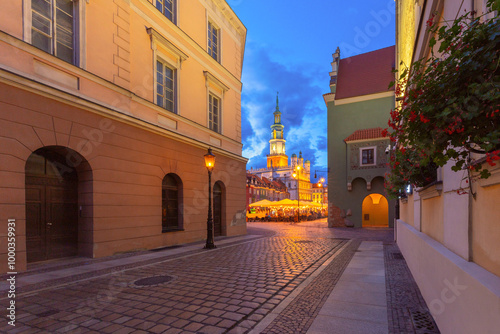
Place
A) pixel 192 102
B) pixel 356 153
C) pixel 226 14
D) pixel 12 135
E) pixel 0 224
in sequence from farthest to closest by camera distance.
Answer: pixel 356 153 → pixel 226 14 → pixel 192 102 → pixel 12 135 → pixel 0 224

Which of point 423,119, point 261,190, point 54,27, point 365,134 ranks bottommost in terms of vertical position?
point 261,190

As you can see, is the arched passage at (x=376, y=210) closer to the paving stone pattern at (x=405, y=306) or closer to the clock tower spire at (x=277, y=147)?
the paving stone pattern at (x=405, y=306)

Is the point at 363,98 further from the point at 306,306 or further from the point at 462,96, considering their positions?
the point at 462,96

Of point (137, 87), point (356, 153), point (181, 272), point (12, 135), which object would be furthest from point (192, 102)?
point (356, 153)

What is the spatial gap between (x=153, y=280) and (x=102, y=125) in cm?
563

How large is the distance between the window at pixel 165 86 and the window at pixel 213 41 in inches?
156

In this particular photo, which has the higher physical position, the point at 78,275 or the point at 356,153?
the point at 356,153

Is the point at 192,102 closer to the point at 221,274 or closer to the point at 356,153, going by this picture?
the point at 221,274

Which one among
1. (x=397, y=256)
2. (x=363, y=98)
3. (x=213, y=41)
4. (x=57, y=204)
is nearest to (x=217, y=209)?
(x=57, y=204)

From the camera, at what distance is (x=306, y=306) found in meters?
5.03

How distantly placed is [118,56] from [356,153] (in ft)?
66.3

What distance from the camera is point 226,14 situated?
1767cm

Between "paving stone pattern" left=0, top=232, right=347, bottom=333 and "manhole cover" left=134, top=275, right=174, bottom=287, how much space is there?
166 mm

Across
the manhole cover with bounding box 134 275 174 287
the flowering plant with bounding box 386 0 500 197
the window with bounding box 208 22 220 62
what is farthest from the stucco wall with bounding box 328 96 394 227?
the flowering plant with bounding box 386 0 500 197
